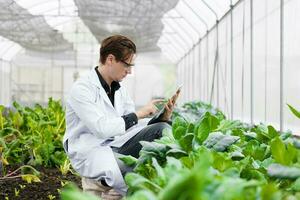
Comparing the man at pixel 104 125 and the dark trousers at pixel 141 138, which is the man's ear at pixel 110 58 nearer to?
the man at pixel 104 125

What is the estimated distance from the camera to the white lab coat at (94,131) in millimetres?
4316

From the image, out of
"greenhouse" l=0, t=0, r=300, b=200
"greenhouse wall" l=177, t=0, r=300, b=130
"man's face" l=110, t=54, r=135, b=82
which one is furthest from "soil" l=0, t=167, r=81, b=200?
"greenhouse wall" l=177, t=0, r=300, b=130

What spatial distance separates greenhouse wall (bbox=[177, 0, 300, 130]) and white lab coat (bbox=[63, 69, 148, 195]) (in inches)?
114

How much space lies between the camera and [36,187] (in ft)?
19.8

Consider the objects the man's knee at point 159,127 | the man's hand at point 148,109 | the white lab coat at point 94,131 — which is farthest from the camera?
the man's hand at point 148,109

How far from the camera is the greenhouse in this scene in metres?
1.95

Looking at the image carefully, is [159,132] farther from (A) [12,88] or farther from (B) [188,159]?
(A) [12,88]

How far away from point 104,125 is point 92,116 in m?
0.11

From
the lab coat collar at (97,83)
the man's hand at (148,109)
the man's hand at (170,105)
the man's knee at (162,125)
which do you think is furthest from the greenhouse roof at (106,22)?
the man's knee at (162,125)

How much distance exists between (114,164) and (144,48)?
808 inches

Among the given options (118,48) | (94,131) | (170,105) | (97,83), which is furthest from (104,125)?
(118,48)

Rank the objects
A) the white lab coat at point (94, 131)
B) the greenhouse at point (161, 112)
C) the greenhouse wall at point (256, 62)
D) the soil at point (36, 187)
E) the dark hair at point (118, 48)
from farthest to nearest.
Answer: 1. the greenhouse wall at point (256, 62)
2. the soil at point (36, 187)
3. the dark hair at point (118, 48)
4. the white lab coat at point (94, 131)
5. the greenhouse at point (161, 112)

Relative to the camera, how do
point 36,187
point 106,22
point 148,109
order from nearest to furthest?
point 148,109 → point 36,187 → point 106,22

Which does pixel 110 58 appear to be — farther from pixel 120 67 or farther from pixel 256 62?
pixel 256 62
